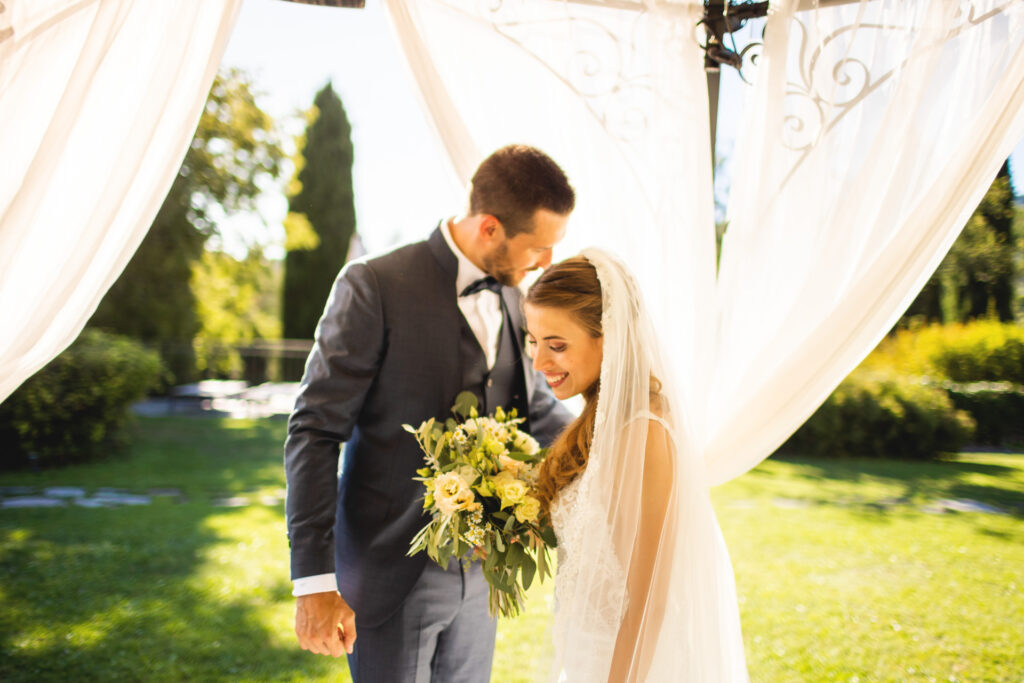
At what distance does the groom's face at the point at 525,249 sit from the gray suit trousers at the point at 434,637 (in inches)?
33.5

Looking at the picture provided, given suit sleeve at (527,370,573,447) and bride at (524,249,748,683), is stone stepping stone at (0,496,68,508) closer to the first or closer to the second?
suit sleeve at (527,370,573,447)

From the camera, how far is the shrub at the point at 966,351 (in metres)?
4.33

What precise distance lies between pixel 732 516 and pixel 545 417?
409 cm

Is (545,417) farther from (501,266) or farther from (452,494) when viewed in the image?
(452,494)

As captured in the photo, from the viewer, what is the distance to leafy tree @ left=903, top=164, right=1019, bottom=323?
3.19m

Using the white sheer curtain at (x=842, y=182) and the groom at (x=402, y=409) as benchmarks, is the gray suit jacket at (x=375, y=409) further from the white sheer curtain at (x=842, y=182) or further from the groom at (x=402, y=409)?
the white sheer curtain at (x=842, y=182)

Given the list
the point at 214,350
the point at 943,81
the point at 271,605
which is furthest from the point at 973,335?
the point at 214,350

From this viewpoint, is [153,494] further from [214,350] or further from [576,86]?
[214,350]

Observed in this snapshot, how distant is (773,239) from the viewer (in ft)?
6.16

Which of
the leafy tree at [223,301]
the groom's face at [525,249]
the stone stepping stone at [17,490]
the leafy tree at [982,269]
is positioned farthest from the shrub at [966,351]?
the leafy tree at [223,301]

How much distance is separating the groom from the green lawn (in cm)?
44

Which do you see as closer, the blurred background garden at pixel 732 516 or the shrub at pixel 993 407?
the blurred background garden at pixel 732 516

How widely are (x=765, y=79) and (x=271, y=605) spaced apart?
3.73 metres

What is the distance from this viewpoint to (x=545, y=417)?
7.30ft
